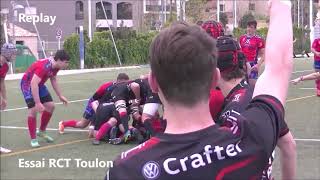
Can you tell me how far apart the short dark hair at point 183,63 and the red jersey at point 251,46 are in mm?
11910

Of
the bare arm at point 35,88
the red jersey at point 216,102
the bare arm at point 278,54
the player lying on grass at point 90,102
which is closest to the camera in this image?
the bare arm at point 278,54

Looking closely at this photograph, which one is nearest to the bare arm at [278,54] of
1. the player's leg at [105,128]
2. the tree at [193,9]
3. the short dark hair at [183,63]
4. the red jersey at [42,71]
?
the short dark hair at [183,63]

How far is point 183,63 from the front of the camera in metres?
1.75

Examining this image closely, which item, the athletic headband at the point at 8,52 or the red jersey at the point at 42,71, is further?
the red jersey at the point at 42,71

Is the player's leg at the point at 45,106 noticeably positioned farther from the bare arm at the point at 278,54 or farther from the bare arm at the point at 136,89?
the bare arm at the point at 278,54

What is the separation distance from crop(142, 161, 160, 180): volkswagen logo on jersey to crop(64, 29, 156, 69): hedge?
33626 mm

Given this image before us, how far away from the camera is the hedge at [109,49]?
121 ft

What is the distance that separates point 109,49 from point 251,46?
86.0 ft

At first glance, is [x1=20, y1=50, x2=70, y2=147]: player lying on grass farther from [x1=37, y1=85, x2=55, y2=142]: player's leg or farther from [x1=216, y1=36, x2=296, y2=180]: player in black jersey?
[x1=216, y1=36, x2=296, y2=180]: player in black jersey

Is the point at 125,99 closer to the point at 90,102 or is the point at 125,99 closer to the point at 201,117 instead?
the point at 90,102

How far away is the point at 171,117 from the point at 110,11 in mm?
78153

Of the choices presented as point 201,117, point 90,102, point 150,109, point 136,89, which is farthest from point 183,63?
point 90,102

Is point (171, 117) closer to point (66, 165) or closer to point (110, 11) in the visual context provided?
point (66, 165)

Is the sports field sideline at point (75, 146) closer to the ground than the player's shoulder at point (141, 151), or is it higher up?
closer to the ground
